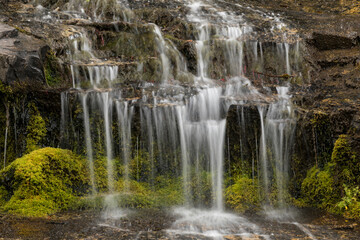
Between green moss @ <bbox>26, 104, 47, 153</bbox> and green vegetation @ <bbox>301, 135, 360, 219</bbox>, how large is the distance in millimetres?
6659

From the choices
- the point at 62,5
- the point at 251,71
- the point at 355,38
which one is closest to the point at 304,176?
the point at 251,71

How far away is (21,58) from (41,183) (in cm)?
336

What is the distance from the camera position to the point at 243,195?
26.1 feet

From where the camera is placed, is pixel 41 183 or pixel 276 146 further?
pixel 276 146

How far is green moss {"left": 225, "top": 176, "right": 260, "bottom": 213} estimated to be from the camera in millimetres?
7762

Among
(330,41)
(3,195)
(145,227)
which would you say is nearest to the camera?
(145,227)

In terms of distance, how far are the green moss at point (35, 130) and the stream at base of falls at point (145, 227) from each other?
7.22ft

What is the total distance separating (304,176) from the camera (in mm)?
8086

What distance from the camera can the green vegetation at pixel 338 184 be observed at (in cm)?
698

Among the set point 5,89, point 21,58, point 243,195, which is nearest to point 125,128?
point 5,89

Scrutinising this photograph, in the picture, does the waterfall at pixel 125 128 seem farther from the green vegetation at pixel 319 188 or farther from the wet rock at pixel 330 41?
the wet rock at pixel 330 41

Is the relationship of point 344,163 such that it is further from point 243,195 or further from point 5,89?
point 5,89

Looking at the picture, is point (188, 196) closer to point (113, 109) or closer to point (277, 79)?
point (113, 109)

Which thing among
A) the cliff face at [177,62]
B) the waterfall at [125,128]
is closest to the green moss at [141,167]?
the waterfall at [125,128]
